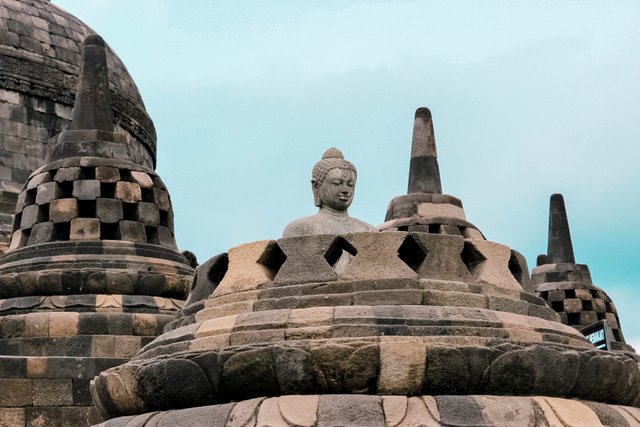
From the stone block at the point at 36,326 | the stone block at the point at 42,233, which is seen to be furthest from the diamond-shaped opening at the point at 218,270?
the stone block at the point at 42,233

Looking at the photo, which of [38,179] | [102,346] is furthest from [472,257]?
[38,179]

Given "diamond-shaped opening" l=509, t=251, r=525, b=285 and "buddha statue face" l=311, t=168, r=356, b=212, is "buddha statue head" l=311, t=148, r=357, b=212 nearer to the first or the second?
"buddha statue face" l=311, t=168, r=356, b=212

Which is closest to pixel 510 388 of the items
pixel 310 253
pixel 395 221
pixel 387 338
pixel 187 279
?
pixel 387 338

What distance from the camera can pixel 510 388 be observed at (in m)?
8.60

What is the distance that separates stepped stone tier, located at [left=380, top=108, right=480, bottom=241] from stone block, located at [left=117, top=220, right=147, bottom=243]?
4.38m

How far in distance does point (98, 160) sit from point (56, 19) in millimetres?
8987

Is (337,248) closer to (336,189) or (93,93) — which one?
(336,189)

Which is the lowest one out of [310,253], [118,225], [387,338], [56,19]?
[387,338]

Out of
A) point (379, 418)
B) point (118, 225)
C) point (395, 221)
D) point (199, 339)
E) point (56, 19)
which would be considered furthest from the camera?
point (56, 19)

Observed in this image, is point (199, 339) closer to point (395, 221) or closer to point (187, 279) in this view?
point (187, 279)

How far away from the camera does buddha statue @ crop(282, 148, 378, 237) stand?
11242 mm

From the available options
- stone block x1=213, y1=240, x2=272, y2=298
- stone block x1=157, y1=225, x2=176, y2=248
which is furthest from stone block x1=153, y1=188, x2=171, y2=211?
stone block x1=213, y1=240, x2=272, y2=298

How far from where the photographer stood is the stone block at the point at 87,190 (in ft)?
57.6

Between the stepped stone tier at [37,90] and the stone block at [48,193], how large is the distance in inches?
175
